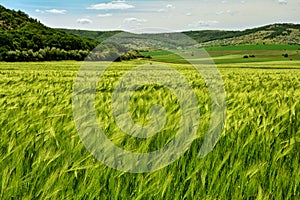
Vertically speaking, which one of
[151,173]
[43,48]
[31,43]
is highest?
[31,43]

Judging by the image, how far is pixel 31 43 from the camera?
6950 centimetres

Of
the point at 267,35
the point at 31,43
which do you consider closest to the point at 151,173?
the point at 31,43

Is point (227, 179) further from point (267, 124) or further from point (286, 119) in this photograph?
point (286, 119)

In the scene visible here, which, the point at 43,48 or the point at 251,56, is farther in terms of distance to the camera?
the point at 251,56

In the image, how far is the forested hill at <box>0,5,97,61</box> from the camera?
55.3m

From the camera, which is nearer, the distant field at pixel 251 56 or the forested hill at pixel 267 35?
the distant field at pixel 251 56

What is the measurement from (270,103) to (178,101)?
790 mm

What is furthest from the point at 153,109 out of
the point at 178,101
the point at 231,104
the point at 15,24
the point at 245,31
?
the point at 245,31

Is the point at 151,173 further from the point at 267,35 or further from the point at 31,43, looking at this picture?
the point at 267,35

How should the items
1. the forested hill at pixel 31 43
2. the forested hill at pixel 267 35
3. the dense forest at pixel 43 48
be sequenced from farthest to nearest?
the forested hill at pixel 267 35 → the dense forest at pixel 43 48 → the forested hill at pixel 31 43

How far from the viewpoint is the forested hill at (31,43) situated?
181 ft

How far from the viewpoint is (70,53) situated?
59.0 metres

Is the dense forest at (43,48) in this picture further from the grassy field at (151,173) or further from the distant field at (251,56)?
the grassy field at (151,173)

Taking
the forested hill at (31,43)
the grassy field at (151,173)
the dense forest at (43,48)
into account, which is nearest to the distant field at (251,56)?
the dense forest at (43,48)
